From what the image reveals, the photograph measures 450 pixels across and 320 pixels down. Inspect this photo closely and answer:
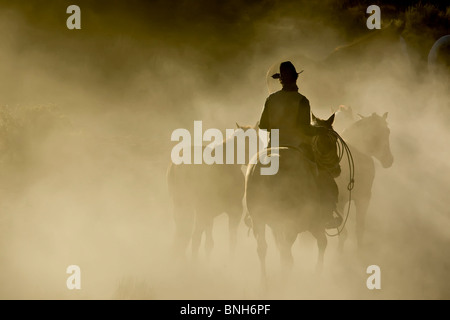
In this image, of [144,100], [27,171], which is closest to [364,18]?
[144,100]

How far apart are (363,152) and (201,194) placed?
9.37ft

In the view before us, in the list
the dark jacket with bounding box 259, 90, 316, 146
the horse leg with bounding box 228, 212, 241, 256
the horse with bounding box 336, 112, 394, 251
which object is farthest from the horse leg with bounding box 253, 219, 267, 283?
the horse with bounding box 336, 112, 394, 251

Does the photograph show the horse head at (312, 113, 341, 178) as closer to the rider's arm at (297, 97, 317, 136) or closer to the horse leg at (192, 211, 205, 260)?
the rider's arm at (297, 97, 317, 136)

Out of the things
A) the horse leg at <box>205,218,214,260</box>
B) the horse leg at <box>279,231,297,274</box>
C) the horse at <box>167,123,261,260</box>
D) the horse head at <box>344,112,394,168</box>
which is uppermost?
the horse head at <box>344,112,394,168</box>

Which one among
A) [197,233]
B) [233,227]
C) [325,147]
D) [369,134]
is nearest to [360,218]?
[369,134]

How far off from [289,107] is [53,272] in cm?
450

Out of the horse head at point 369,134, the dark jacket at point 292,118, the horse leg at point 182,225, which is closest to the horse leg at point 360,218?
the horse head at point 369,134

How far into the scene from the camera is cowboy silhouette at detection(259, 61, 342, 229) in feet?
29.0

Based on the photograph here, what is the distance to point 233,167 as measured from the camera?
10930 millimetres

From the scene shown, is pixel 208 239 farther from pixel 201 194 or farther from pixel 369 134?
pixel 369 134

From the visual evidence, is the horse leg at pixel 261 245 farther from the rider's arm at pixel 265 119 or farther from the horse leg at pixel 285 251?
the rider's arm at pixel 265 119

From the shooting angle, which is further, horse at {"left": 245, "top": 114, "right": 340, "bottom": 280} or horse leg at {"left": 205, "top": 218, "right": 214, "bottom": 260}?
horse leg at {"left": 205, "top": 218, "right": 214, "bottom": 260}

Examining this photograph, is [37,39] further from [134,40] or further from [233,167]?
[233,167]

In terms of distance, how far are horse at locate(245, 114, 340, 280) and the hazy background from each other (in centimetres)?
67
